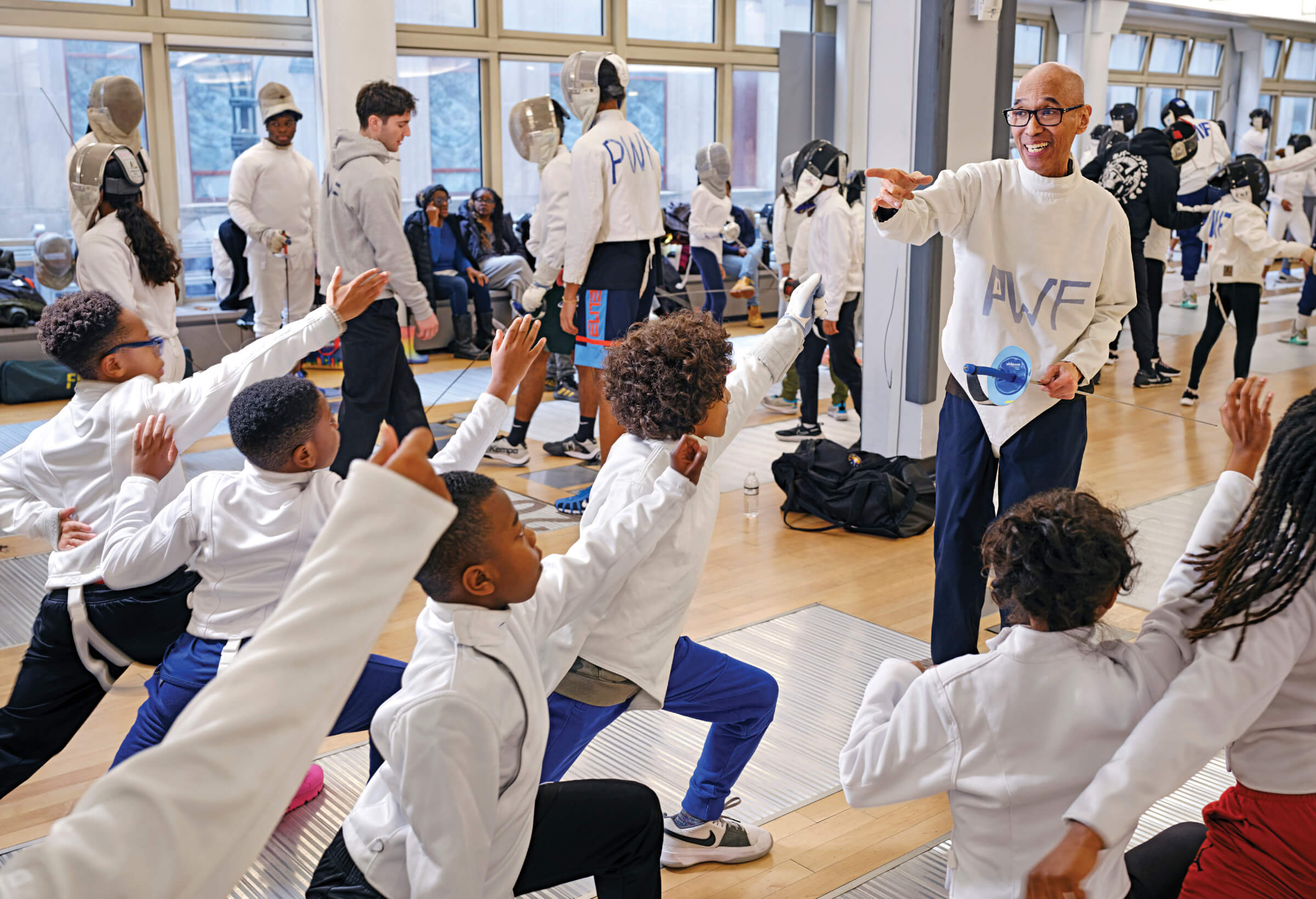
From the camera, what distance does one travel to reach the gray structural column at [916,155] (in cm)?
471

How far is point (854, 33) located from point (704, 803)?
10.7 metres

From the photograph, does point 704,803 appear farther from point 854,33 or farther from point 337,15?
point 854,33

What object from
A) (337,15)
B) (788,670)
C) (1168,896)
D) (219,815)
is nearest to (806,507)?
(788,670)

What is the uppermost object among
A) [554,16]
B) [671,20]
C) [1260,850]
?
[671,20]

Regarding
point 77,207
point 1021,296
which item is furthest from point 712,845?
point 77,207

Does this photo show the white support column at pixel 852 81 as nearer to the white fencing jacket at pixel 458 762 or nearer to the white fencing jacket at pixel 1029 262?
the white fencing jacket at pixel 1029 262

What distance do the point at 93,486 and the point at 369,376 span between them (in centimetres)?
193

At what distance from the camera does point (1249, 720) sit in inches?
57.5

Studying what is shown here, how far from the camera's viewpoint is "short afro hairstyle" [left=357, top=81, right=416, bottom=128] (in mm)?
4348

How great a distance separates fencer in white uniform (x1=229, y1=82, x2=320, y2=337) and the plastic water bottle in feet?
10.9

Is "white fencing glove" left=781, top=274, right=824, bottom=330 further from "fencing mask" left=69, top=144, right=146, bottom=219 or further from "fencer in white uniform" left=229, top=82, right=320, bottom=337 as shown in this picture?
"fencer in white uniform" left=229, top=82, right=320, bottom=337

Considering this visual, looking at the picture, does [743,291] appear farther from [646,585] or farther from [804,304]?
[646,585]

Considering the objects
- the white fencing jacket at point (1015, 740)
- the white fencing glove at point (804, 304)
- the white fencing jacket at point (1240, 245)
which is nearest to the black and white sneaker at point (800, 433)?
the white fencing jacket at point (1240, 245)

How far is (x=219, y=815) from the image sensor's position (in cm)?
91
